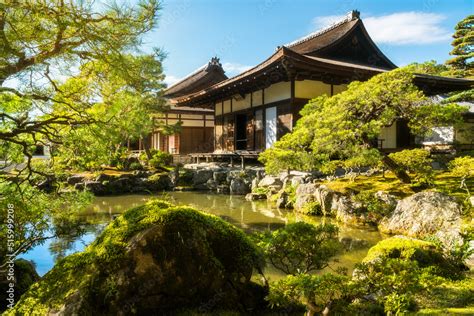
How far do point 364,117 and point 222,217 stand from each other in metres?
5.00

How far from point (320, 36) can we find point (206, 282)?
18.8 m

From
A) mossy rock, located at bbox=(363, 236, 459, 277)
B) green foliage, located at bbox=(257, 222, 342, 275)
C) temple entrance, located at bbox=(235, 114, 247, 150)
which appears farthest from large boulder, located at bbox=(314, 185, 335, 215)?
temple entrance, located at bbox=(235, 114, 247, 150)

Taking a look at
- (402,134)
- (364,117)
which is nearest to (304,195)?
(364,117)

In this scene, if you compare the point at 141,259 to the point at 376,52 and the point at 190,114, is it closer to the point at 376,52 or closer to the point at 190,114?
the point at 376,52

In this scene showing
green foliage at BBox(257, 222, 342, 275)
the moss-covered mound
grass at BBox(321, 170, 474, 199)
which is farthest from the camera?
grass at BBox(321, 170, 474, 199)

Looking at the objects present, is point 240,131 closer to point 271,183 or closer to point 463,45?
point 271,183

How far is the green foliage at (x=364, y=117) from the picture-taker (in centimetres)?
816

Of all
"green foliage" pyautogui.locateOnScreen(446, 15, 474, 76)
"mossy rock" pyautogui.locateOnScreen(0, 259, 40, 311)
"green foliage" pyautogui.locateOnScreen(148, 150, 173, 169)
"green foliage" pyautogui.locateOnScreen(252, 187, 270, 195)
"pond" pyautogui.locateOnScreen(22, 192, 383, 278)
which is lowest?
"pond" pyautogui.locateOnScreen(22, 192, 383, 278)

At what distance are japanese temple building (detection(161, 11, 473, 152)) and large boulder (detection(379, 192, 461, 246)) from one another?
6887 mm

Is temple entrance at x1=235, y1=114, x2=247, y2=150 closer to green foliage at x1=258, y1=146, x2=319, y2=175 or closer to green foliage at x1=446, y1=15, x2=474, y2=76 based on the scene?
green foliage at x1=258, y1=146, x2=319, y2=175

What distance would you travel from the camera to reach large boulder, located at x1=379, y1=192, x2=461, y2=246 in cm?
632

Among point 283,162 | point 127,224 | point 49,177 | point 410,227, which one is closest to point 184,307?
point 127,224

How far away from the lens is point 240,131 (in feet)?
64.0

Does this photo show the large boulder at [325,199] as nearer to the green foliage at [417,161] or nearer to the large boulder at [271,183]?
the green foliage at [417,161]
